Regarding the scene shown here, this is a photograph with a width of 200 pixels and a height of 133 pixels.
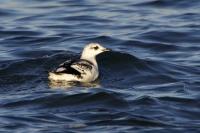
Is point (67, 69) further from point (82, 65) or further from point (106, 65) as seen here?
point (106, 65)

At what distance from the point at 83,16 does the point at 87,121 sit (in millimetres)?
11434

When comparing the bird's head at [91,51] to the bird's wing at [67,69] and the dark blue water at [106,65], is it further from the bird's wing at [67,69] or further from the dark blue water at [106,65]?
the bird's wing at [67,69]

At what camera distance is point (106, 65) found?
20.1 metres

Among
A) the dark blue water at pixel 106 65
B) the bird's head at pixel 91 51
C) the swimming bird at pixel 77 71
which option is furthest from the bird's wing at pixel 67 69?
the bird's head at pixel 91 51

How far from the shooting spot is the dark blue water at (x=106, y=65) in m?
14.7

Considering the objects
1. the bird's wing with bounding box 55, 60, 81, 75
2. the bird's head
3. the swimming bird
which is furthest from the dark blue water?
the bird's head

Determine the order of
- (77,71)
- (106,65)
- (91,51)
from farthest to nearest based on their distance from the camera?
(106,65)
(91,51)
(77,71)

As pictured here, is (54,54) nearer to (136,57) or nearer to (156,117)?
(136,57)

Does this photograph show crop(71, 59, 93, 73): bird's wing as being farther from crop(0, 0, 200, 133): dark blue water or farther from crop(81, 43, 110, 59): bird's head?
crop(81, 43, 110, 59): bird's head

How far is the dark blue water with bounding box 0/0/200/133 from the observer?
→ 14.7 meters

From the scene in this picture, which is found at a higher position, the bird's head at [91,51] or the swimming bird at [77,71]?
the bird's head at [91,51]

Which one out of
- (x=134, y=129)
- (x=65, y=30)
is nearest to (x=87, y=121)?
(x=134, y=129)

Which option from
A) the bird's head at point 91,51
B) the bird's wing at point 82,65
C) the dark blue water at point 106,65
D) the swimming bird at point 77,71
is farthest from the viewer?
the bird's head at point 91,51

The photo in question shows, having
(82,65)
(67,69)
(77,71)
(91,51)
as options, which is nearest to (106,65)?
(91,51)
